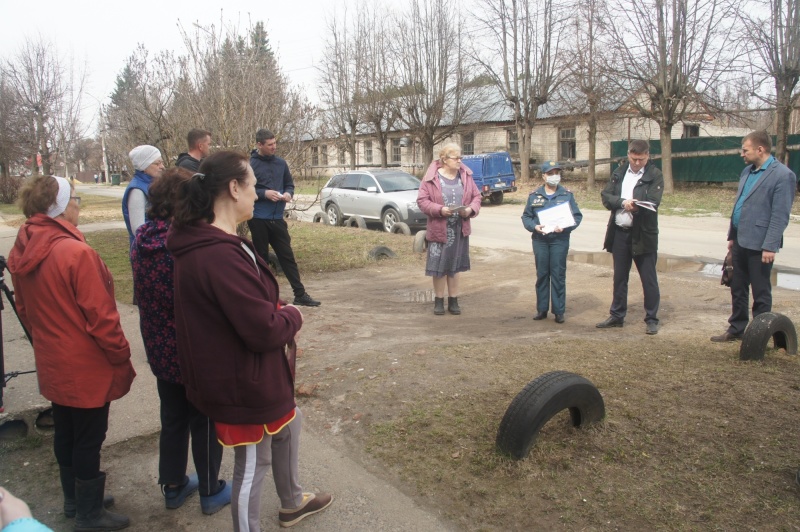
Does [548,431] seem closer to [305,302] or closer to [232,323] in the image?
[232,323]

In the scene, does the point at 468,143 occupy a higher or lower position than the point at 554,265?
higher

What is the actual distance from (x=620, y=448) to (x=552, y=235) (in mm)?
3562

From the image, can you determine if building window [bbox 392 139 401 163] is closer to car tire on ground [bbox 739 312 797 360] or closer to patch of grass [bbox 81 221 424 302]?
patch of grass [bbox 81 221 424 302]

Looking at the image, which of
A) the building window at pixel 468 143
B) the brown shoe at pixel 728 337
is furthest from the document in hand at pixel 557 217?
the building window at pixel 468 143

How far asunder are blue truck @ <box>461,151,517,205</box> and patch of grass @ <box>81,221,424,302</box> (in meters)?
11.1

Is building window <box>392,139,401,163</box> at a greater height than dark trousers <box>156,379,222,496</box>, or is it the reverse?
building window <box>392,139,401,163</box>

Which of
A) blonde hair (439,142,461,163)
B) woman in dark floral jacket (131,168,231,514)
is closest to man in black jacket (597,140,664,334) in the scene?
blonde hair (439,142,461,163)

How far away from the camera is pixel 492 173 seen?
26312 millimetres

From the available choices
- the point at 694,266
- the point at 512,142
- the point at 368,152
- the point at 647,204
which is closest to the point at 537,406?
the point at 647,204

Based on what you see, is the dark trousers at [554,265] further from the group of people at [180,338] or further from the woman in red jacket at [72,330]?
the woman in red jacket at [72,330]

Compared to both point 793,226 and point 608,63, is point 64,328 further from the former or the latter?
point 608,63

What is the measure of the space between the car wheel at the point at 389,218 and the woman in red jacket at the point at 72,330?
1339 centimetres

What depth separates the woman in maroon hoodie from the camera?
237 centimetres

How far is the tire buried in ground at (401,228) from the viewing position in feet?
49.9
